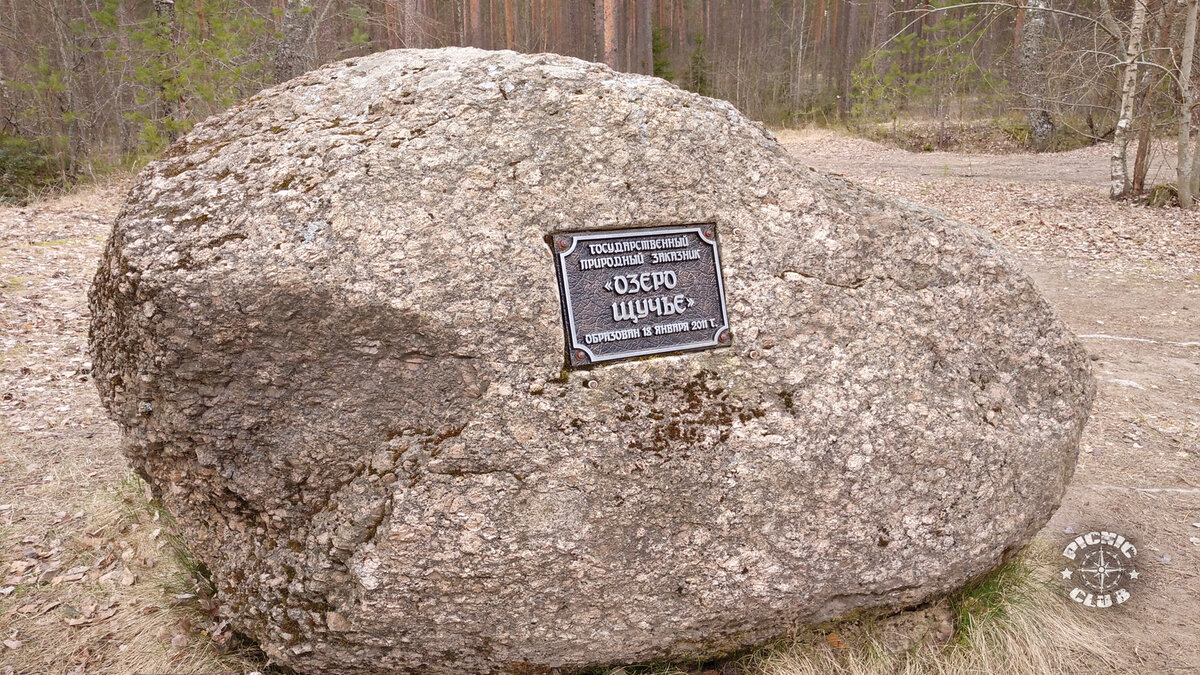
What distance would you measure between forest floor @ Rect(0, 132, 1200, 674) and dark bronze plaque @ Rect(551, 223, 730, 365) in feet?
5.65

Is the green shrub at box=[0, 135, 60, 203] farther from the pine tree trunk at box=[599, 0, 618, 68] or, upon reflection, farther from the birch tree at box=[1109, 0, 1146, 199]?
the birch tree at box=[1109, 0, 1146, 199]

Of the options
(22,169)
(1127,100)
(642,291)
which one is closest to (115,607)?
(642,291)

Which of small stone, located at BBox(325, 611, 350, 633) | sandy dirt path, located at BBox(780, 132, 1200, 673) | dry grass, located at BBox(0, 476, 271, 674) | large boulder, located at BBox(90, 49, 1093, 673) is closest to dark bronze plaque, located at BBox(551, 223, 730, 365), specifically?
large boulder, located at BBox(90, 49, 1093, 673)

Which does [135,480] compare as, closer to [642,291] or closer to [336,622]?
[336,622]

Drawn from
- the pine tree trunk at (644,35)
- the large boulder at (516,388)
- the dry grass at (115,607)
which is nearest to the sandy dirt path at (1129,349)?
the large boulder at (516,388)

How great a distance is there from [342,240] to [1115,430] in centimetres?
488

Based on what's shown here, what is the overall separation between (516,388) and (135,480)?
2672 millimetres

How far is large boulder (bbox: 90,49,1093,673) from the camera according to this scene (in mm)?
2295

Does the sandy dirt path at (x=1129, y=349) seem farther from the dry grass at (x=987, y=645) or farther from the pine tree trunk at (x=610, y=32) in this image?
the pine tree trunk at (x=610, y=32)

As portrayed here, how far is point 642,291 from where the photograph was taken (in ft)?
8.39

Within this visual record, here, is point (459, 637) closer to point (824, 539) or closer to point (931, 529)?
point (824, 539)
